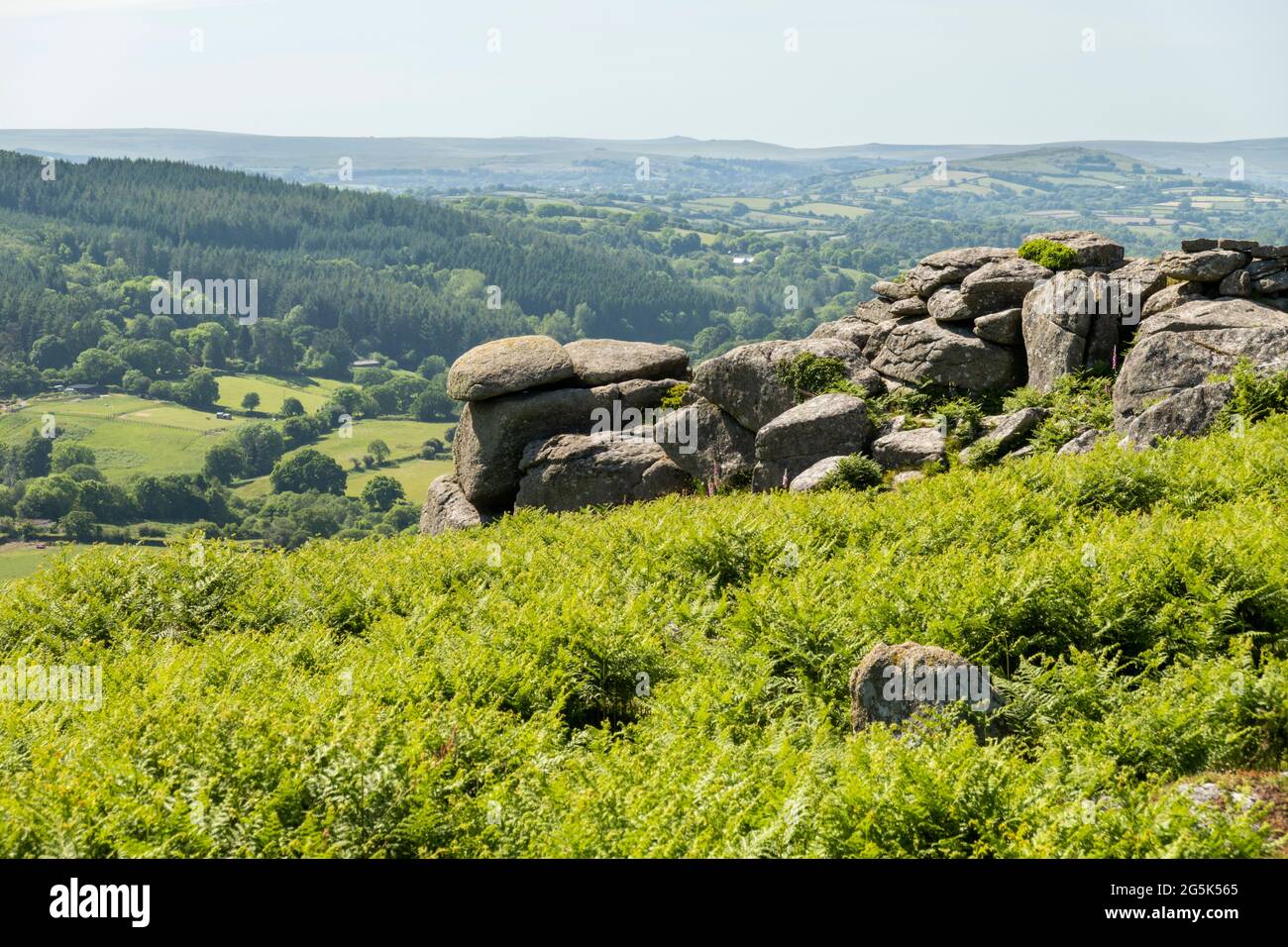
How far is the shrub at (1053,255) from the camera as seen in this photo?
25.6m

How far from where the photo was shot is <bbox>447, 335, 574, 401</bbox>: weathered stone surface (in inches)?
1104

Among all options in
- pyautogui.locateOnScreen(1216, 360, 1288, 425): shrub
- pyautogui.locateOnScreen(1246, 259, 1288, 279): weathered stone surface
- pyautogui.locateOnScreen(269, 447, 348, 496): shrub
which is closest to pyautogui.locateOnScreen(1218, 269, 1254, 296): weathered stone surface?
pyautogui.locateOnScreen(1246, 259, 1288, 279): weathered stone surface

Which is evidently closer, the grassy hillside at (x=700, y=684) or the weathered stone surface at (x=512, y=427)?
the grassy hillside at (x=700, y=684)

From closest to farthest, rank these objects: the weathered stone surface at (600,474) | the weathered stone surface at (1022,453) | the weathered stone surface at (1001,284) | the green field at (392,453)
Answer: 1. the weathered stone surface at (1022,453)
2. the weathered stone surface at (1001,284)
3. the weathered stone surface at (600,474)
4. the green field at (392,453)

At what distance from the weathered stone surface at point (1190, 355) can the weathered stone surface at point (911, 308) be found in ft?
22.6

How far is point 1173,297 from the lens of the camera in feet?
75.2

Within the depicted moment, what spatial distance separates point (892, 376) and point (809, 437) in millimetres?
3701

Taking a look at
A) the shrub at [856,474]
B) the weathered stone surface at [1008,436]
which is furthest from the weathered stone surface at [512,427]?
the weathered stone surface at [1008,436]

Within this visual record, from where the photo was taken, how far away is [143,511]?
5020 inches

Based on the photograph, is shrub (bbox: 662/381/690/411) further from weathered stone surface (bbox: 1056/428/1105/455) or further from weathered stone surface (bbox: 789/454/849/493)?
weathered stone surface (bbox: 1056/428/1105/455)

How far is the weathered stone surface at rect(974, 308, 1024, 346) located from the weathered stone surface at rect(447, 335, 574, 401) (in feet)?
36.8

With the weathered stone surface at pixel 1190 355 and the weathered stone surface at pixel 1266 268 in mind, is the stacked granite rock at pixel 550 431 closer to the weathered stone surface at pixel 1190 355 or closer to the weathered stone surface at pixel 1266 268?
the weathered stone surface at pixel 1190 355

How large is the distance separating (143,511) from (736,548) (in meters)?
129

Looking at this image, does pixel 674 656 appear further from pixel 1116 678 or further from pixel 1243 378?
pixel 1243 378
